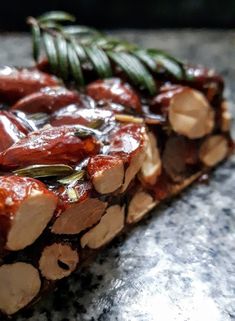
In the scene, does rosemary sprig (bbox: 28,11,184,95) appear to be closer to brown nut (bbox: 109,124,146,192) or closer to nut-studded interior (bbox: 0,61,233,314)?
nut-studded interior (bbox: 0,61,233,314)

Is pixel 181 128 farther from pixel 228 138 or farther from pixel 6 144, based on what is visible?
pixel 6 144

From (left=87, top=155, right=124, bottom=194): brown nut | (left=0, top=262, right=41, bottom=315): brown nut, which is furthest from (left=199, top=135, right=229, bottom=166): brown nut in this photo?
(left=0, top=262, right=41, bottom=315): brown nut

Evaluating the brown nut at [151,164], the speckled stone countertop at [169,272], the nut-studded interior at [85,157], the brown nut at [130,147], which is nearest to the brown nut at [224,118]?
the nut-studded interior at [85,157]

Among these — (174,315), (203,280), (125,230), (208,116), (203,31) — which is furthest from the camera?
(203,31)

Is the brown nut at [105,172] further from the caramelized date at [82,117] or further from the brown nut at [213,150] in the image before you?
the brown nut at [213,150]

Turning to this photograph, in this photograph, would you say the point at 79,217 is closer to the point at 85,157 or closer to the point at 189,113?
the point at 85,157

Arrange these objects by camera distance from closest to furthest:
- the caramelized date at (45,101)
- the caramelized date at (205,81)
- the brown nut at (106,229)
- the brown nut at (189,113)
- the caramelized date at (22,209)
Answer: the caramelized date at (22,209) → the brown nut at (106,229) → the caramelized date at (45,101) → the brown nut at (189,113) → the caramelized date at (205,81)

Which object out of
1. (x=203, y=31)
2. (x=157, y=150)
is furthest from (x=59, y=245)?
(x=203, y=31)
